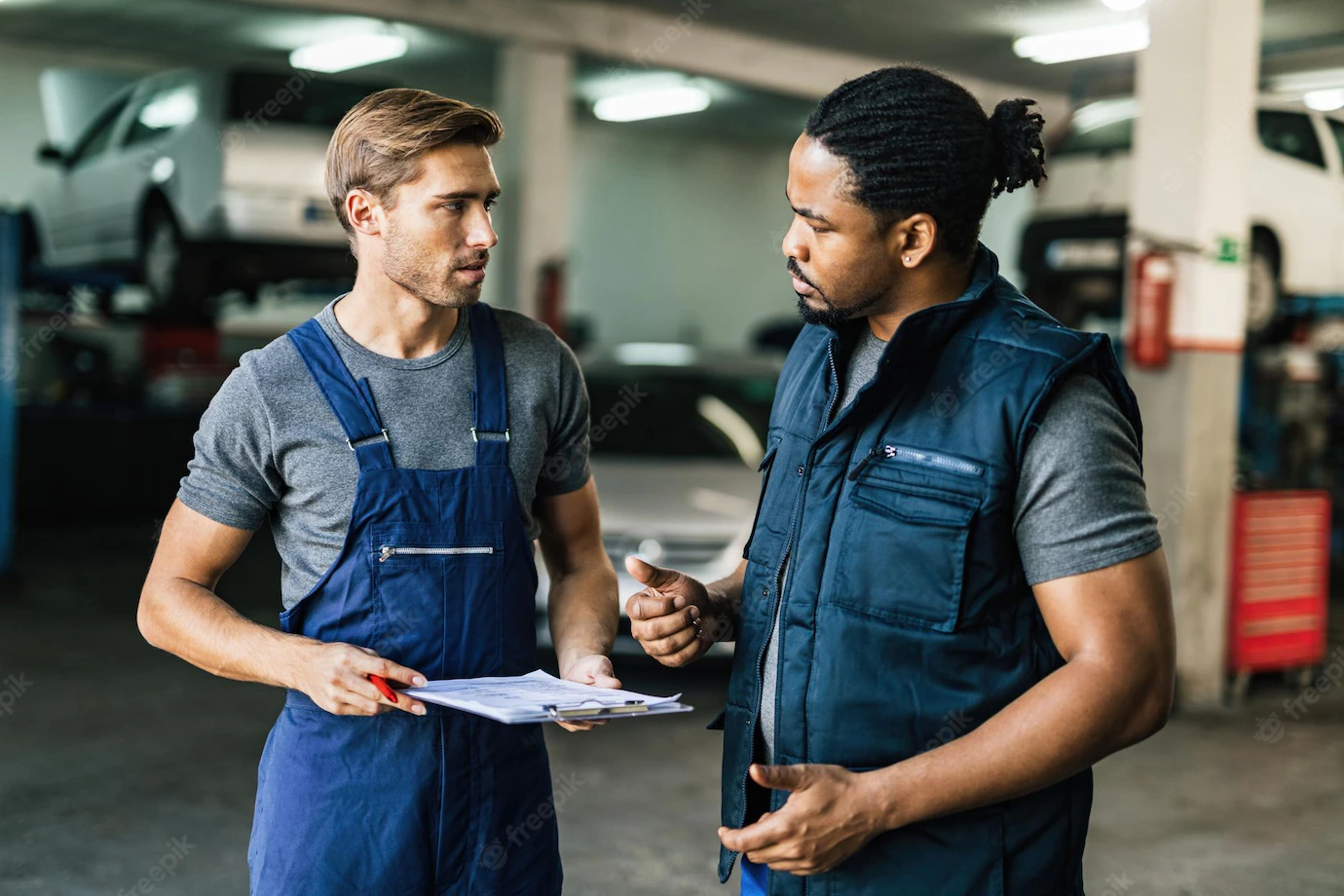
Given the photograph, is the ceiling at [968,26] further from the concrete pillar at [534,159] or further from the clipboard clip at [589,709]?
the clipboard clip at [589,709]

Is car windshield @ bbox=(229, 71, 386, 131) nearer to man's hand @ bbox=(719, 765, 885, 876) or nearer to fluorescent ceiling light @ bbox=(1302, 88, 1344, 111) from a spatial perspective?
fluorescent ceiling light @ bbox=(1302, 88, 1344, 111)

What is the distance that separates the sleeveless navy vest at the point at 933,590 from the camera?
4.38 ft

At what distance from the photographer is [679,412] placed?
6.31 metres

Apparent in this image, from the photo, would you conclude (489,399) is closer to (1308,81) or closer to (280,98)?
(280,98)

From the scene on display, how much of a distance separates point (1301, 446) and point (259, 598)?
7648 millimetres

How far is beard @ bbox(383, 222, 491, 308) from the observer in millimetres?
1744

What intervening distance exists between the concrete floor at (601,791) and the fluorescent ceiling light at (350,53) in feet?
23.7

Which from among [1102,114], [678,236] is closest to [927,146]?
[1102,114]

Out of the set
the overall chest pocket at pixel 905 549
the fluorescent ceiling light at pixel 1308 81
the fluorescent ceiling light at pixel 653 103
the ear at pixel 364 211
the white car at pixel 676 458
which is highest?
the fluorescent ceiling light at pixel 653 103

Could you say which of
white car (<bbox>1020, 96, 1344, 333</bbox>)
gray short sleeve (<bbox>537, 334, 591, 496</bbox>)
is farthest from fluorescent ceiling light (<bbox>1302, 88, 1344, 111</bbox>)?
gray short sleeve (<bbox>537, 334, 591, 496</bbox>)

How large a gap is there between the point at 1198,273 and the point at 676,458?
2.49 m

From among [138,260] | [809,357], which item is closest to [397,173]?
[809,357]
